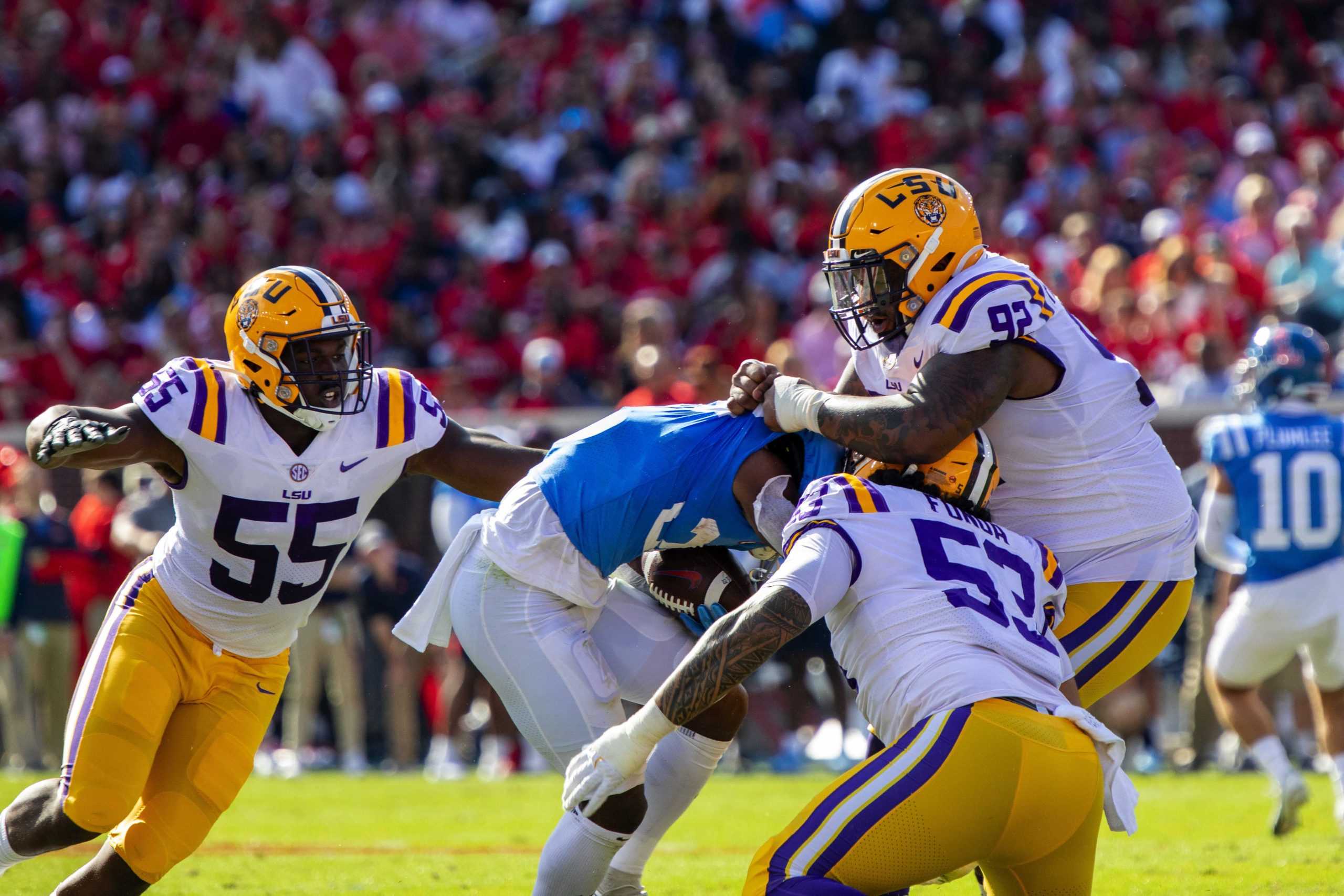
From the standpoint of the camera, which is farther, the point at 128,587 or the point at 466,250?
the point at 466,250

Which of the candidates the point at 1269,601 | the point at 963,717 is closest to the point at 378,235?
the point at 1269,601

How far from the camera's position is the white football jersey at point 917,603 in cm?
330

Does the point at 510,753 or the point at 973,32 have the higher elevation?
the point at 973,32

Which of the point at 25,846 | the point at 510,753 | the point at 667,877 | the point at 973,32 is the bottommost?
the point at 510,753

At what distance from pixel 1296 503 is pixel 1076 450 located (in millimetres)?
3467

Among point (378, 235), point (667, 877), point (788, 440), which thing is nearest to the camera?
point (788, 440)

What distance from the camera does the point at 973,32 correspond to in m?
13.1

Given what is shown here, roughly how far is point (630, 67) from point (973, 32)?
2.77 m

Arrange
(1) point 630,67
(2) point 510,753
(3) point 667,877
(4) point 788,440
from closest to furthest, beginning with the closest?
(4) point 788,440 → (3) point 667,877 → (2) point 510,753 → (1) point 630,67

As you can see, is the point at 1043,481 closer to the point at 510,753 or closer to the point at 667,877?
the point at 667,877

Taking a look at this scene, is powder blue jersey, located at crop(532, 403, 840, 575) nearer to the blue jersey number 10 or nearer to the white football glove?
the white football glove

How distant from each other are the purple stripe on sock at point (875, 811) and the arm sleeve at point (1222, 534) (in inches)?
182

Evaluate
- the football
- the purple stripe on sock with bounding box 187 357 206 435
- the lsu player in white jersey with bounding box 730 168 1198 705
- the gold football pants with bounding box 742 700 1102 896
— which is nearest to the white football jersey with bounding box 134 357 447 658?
the purple stripe on sock with bounding box 187 357 206 435

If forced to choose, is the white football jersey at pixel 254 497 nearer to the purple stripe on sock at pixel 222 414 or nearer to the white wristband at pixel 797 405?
the purple stripe on sock at pixel 222 414
